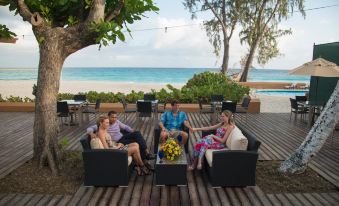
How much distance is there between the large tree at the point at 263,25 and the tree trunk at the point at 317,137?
15.6 meters

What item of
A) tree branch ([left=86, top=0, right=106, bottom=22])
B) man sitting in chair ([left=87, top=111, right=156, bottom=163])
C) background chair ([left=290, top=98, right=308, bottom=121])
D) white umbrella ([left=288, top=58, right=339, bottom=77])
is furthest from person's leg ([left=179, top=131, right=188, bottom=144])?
background chair ([left=290, top=98, right=308, bottom=121])

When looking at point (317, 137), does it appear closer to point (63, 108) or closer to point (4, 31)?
point (4, 31)

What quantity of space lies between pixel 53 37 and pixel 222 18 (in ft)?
56.1

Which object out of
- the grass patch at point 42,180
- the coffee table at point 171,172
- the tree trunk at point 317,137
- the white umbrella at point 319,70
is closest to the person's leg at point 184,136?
the coffee table at point 171,172

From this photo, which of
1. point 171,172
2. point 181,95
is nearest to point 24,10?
point 171,172

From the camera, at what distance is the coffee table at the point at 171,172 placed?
5031 mm

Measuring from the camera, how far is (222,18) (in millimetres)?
20938

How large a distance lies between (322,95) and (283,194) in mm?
9927

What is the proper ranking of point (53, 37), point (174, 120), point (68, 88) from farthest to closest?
point (68, 88), point (174, 120), point (53, 37)

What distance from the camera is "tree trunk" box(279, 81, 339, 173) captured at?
5459 millimetres

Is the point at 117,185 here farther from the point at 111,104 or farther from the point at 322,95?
the point at 322,95

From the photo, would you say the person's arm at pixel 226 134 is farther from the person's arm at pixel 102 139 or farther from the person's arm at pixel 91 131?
the person's arm at pixel 91 131

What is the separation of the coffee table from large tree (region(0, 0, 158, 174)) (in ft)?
6.16

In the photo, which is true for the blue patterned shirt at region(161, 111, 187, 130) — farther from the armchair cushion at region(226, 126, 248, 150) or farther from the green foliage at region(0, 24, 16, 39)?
the green foliage at region(0, 24, 16, 39)
